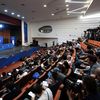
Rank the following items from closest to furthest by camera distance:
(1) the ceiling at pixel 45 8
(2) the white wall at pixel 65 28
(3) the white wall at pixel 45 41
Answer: (1) the ceiling at pixel 45 8 → (2) the white wall at pixel 65 28 → (3) the white wall at pixel 45 41

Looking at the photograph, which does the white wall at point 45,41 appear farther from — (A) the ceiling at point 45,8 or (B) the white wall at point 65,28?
(A) the ceiling at point 45,8

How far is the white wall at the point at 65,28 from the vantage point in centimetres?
1870

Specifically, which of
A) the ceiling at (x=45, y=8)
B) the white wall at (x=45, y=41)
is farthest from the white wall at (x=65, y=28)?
the ceiling at (x=45, y=8)

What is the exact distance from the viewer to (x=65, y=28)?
19812mm

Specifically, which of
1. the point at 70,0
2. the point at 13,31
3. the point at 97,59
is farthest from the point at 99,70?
the point at 13,31

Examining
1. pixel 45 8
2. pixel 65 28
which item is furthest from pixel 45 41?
pixel 45 8

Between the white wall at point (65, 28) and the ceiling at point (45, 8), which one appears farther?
the white wall at point (65, 28)

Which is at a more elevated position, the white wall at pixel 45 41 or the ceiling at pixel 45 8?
the ceiling at pixel 45 8

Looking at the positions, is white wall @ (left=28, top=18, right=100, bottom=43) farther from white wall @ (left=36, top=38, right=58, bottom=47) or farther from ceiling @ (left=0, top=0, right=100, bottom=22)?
ceiling @ (left=0, top=0, right=100, bottom=22)

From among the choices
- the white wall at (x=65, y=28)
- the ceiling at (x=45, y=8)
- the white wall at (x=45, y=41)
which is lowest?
the white wall at (x=45, y=41)

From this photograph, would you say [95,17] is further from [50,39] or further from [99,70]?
[99,70]

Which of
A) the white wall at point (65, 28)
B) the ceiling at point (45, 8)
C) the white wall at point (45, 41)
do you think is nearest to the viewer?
the ceiling at point (45, 8)

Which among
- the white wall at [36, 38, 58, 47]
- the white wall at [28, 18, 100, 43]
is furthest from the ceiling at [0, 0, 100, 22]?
the white wall at [36, 38, 58, 47]

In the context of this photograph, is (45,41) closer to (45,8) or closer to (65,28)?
(65,28)
